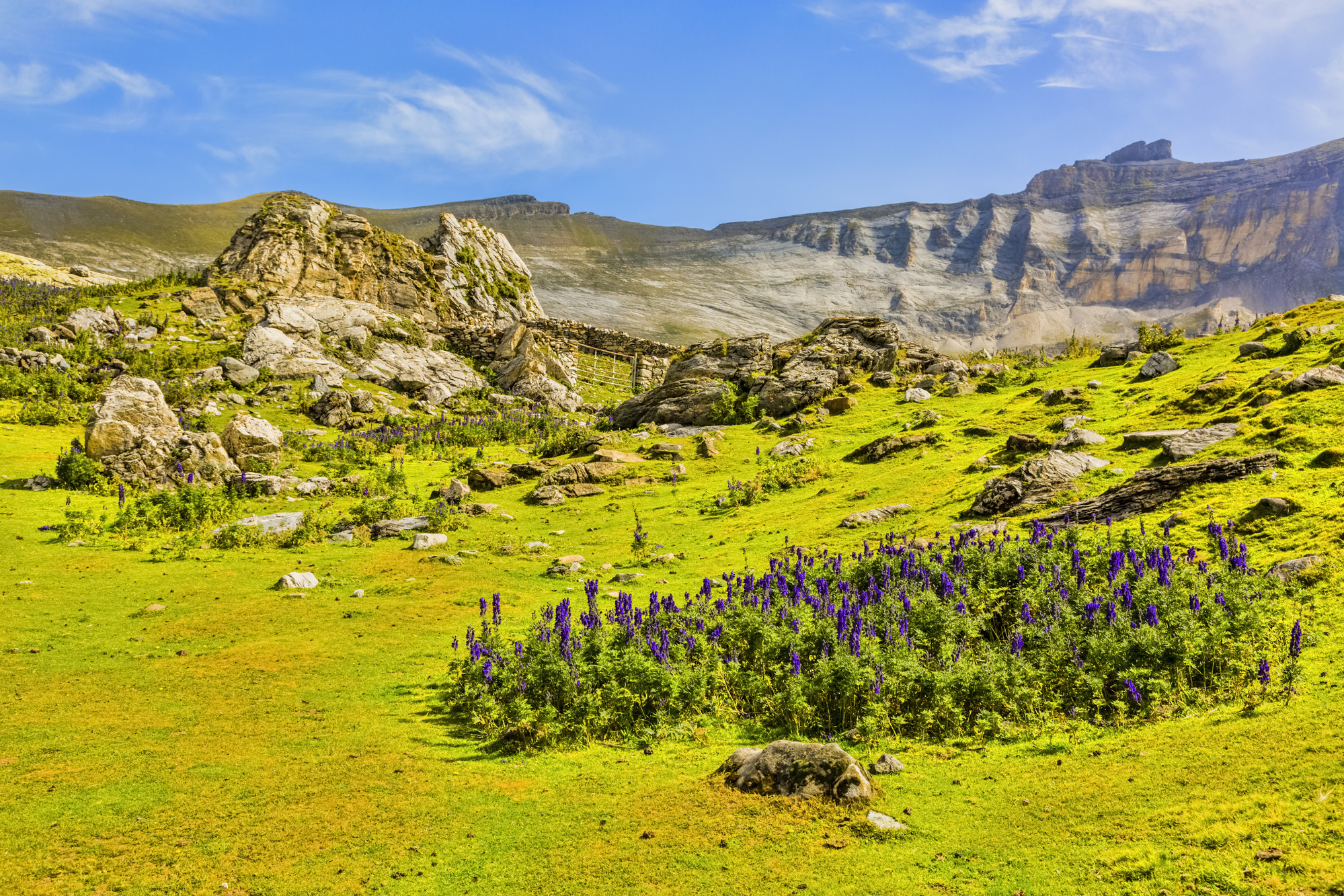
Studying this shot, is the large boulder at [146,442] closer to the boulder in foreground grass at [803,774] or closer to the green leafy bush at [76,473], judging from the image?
the green leafy bush at [76,473]

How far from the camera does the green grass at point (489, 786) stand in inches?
235

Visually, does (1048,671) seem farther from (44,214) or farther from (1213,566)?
(44,214)

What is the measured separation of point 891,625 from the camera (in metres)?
10.3

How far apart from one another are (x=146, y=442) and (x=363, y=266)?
38.0 meters

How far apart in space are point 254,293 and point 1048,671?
55395mm

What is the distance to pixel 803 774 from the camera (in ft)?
24.2

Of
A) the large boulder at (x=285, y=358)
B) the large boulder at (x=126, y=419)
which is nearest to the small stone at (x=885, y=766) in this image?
the large boulder at (x=126, y=419)

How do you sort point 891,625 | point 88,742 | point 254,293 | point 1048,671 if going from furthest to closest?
point 254,293 → point 891,625 → point 1048,671 → point 88,742

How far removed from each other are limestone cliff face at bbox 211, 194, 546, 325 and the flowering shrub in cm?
5182

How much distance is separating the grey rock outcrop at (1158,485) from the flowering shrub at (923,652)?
2634 millimetres

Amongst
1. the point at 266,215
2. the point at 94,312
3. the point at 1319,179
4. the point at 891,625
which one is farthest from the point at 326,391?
the point at 1319,179

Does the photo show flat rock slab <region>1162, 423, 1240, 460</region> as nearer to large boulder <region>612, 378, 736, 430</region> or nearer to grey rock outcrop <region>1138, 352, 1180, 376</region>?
grey rock outcrop <region>1138, 352, 1180, 376</region>

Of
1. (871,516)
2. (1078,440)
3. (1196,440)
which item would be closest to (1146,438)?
(1196,440)

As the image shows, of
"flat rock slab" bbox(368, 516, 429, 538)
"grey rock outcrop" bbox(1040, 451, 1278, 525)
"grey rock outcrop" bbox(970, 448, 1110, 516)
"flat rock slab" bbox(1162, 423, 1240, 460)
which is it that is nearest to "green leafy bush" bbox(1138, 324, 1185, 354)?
"flat rock slab" bbox(1162, 423, 1240, 460)
